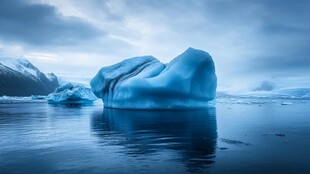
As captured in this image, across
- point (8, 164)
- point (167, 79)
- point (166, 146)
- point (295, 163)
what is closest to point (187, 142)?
point (166, 146)

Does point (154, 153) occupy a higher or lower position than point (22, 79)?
lower

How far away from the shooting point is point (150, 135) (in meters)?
11.1

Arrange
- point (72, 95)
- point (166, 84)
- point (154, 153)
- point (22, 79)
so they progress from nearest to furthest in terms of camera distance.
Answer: point (154, 153) < point (166, 84) < point (72, 95) < point (22, 79)

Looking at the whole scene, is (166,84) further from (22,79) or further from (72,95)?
(22,79)

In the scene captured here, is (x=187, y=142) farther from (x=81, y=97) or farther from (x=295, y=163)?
(x=81, y=97)

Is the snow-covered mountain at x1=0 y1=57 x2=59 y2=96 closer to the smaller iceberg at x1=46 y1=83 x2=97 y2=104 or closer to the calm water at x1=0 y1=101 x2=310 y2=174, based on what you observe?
the smaller iceberg at x1=46 y1=83 x2=97 y2=104

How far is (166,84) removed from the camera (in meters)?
23.1

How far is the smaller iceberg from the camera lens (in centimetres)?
4650

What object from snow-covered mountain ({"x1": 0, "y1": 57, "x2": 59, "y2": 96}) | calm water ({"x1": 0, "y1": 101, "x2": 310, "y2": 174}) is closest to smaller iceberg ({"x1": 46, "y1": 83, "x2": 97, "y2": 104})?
calm water ({"x1": 0, "y1": 101, "x2": 310, "y2": 174})

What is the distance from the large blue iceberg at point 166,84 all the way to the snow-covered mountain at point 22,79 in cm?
10670

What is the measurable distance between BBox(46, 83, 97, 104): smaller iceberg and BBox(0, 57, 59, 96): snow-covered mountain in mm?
80538

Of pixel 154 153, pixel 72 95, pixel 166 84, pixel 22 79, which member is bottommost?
pixel 154 153

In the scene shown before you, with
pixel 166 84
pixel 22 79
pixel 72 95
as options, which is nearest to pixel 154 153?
pixel 166 84

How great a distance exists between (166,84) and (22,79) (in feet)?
458
